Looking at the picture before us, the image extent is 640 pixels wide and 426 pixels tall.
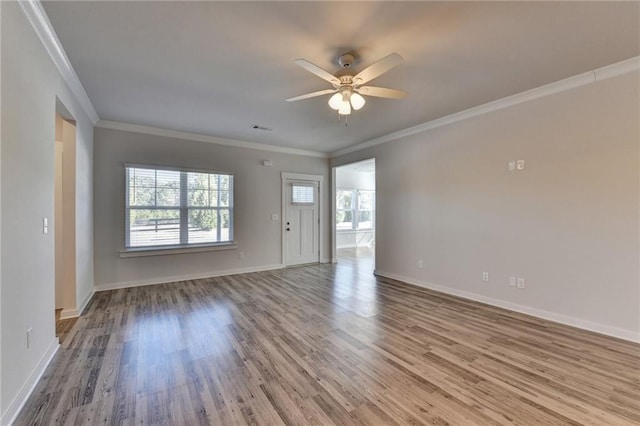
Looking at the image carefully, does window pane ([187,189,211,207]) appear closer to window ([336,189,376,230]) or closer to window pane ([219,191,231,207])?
window pane ([219,191,231,207])

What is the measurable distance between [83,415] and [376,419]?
5.83ft

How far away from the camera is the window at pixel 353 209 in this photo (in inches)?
381

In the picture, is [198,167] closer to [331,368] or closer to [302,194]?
[302,194]

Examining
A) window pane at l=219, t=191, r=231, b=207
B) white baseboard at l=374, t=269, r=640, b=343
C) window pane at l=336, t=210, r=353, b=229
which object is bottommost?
white baseboard at l=374, t=269, r=640, b=343

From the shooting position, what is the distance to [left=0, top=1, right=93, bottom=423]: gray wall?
165cm

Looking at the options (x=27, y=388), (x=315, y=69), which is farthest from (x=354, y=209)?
(x=27, y=388)

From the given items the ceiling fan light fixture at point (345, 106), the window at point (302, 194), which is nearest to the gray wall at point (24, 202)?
the ceiling fan light fixture at point (345, 106)

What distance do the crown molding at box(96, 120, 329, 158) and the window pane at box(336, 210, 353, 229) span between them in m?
3.46

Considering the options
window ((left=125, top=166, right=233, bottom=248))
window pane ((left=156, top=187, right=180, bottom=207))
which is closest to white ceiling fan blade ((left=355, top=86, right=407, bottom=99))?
window ((left=125, top=166, right=233, bottom=248))

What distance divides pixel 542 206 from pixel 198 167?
524 centimetres

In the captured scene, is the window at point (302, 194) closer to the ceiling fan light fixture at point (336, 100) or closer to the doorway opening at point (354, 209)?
the doorway opening at point (354, 209)

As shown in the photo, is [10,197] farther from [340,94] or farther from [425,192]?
[425,192]

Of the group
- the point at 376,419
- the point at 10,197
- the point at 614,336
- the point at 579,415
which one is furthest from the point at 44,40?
the point at 614,336

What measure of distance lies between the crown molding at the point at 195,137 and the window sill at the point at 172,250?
195 centimetres
